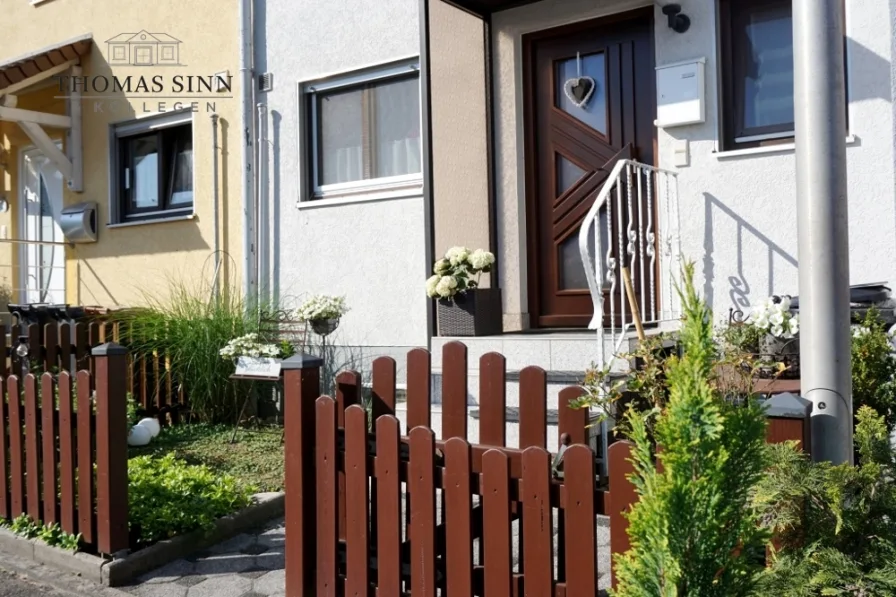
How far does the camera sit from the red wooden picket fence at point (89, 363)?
22.0ft

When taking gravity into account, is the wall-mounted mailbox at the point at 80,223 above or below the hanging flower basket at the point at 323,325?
above

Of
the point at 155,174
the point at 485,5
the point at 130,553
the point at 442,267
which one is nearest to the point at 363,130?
the point at 485,5

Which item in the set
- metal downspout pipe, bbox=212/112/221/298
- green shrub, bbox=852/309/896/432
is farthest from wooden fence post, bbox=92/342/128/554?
metal downspout pipe, bbox=212/112/221/298

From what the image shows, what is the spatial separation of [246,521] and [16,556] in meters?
1.07

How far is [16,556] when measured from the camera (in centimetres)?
391

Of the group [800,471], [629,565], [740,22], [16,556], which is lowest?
[16,556]

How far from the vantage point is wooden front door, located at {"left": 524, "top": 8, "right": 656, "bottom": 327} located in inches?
230

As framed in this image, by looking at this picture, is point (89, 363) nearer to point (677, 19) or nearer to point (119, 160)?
point (119, 160)

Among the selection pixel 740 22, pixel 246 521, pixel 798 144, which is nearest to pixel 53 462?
pixel 246 521

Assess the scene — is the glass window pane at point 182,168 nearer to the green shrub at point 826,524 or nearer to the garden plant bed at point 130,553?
the garden plant bed at point 130,553

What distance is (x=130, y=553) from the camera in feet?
12.0

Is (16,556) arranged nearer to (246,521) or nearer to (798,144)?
(246,521)

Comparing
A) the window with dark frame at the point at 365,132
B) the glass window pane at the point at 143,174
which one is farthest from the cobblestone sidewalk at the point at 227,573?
the glass window pane at the point at 143,174

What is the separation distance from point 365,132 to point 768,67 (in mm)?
3533
